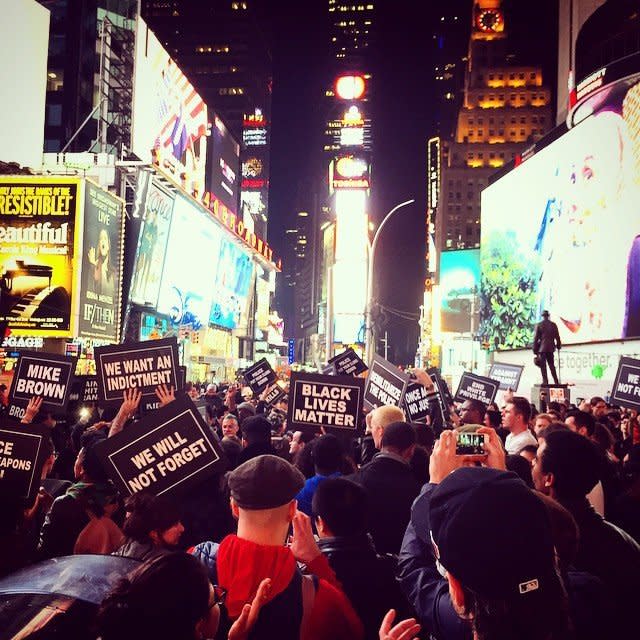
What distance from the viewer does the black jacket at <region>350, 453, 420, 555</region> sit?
4.83 metres

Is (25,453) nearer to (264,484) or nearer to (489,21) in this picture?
(264,484)

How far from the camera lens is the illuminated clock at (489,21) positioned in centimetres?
11912

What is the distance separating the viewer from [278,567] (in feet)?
9.64

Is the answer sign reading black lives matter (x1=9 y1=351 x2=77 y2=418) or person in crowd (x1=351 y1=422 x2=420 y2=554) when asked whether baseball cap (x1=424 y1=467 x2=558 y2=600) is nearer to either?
person in crowd (x1=351 y1=422 x2=420 y2=554)

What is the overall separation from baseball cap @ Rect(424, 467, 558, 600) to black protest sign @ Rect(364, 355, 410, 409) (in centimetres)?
740

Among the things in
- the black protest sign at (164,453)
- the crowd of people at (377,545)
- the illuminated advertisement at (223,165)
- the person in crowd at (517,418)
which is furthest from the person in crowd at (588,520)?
the illuminated advertisement at (223,165)

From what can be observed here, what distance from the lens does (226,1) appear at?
166 meters

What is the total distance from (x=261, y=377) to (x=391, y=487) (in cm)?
1049

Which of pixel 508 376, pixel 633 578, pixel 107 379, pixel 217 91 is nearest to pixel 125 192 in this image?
pixel 508 376

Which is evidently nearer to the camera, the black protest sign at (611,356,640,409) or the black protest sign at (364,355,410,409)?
the black protest sign at (364,355,410,409)

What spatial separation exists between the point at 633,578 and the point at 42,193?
3782cm

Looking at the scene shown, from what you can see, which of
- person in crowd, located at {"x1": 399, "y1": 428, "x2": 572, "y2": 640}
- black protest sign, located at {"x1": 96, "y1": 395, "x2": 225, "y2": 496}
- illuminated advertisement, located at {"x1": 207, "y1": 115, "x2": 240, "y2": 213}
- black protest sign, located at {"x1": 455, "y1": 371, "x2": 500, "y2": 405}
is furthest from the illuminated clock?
person in crowd, located at {"x1": 399, "y1": 428, "x2": 572, "y2": 640}

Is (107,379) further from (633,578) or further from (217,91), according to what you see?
(217,91)

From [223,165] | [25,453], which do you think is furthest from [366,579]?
[223,165]
